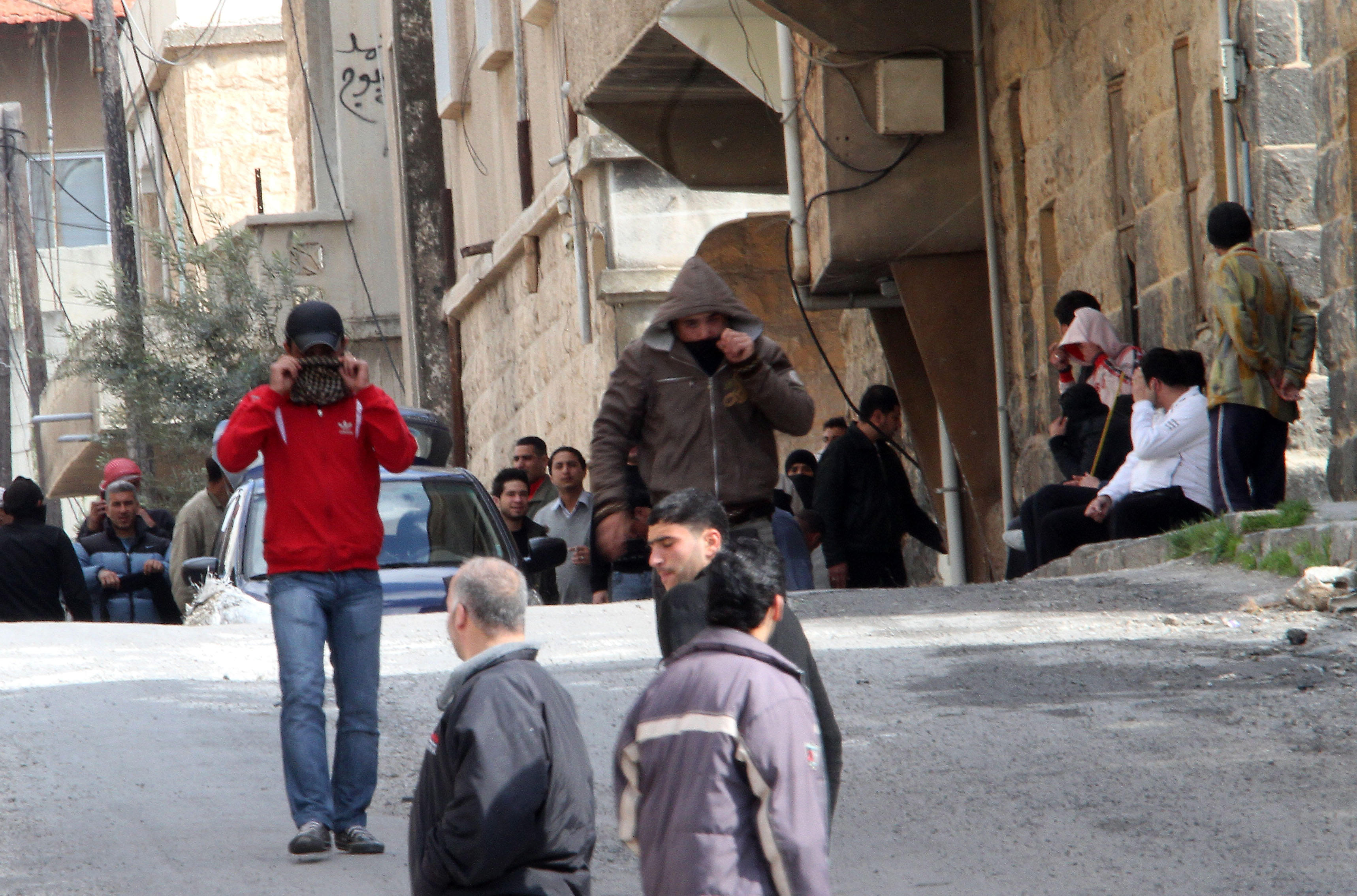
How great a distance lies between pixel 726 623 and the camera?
12.2ft

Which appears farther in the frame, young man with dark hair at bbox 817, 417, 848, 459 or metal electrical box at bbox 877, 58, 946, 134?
young man with dark hair at bbox 817, 417, 848, 459

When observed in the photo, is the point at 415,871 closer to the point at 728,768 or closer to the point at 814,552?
Result: the point at 728,768

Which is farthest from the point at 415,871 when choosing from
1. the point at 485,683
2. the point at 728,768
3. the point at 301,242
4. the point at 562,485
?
the point at 301,242

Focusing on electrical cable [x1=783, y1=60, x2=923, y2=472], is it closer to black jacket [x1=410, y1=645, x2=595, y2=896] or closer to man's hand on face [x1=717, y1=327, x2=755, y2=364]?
man's hand on face [x1=717, y1=327, x2=755, y2=364]

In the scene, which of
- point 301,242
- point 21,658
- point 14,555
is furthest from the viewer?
point 301,242

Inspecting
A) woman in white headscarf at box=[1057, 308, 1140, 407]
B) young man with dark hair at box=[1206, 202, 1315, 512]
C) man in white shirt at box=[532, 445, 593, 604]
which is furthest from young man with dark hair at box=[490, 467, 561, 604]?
young man with dark hair at box=[1206, 202, 1315, 512]

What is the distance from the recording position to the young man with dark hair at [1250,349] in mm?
8703

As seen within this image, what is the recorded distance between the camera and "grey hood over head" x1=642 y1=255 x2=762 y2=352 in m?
6.41

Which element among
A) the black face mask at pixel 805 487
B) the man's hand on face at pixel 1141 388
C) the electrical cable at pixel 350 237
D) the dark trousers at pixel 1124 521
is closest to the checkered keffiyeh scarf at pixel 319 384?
the man's hand on face at pixel 1141 388

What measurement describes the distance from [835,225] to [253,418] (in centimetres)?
760

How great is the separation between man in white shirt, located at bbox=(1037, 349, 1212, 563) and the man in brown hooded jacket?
3.36 metres

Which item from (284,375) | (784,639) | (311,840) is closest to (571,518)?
(284,375)

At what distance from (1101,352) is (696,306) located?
4745 mm

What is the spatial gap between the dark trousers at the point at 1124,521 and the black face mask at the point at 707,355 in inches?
154
